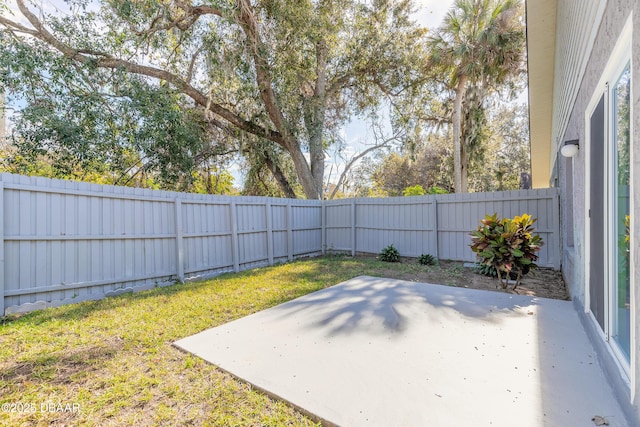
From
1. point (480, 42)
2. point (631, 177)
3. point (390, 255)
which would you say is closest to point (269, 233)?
point (390, 255)

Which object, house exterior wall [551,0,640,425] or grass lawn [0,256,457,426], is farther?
grass lawn [0,256,457,426]

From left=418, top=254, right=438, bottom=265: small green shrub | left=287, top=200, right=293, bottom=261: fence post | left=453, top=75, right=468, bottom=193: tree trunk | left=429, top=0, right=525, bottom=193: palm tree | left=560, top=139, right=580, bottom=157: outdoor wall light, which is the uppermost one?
left=429, top=0, right=525, bottom=193: palm tree

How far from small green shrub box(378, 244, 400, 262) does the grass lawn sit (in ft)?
12.1

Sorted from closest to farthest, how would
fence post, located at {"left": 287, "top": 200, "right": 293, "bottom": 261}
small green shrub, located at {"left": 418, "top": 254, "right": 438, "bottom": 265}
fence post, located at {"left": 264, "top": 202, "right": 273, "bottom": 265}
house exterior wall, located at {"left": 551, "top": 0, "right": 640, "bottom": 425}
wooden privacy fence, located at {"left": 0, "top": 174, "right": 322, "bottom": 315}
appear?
1. house exterior wall, located at {"left": 551, "top": 0, "right": 640, "bottom": 425}
2. wooden privacy fence, located at {"left": 0, "top": 174, "right": 322, "bottom": 315}
3. small green shrub, located at {"left": 418, "top": 254, "right": 438, "bottom": 265}
4. fence post, located at {"left": 264, "top": 202, "right": 273, "bottom": 265}
5. fence post, located at {"left": 287, "top": 200, "right": 293, "bottom": 261}

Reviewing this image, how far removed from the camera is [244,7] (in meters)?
7.02

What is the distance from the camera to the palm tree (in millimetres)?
9102

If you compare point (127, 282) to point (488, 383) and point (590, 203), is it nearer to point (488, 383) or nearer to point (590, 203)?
point (488, 383)

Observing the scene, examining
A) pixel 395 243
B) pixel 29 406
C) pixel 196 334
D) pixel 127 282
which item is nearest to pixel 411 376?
pixel 196 334

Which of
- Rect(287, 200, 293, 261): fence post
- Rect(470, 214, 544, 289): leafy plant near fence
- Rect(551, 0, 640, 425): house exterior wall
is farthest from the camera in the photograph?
Rect(287, 200, 293, 261): fence post

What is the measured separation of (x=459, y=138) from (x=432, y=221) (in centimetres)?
532

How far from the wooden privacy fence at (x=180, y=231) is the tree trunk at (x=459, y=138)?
475cm

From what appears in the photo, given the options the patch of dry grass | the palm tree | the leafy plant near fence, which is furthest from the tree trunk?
the patch of dry grass

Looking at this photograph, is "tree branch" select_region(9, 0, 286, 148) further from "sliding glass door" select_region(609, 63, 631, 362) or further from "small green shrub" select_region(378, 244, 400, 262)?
"sliding glass door" select_region(609, 63, 631, 362)

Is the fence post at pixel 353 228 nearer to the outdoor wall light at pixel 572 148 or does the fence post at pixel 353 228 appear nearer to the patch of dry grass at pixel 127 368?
the patch of dry grass at pixel 127 368
